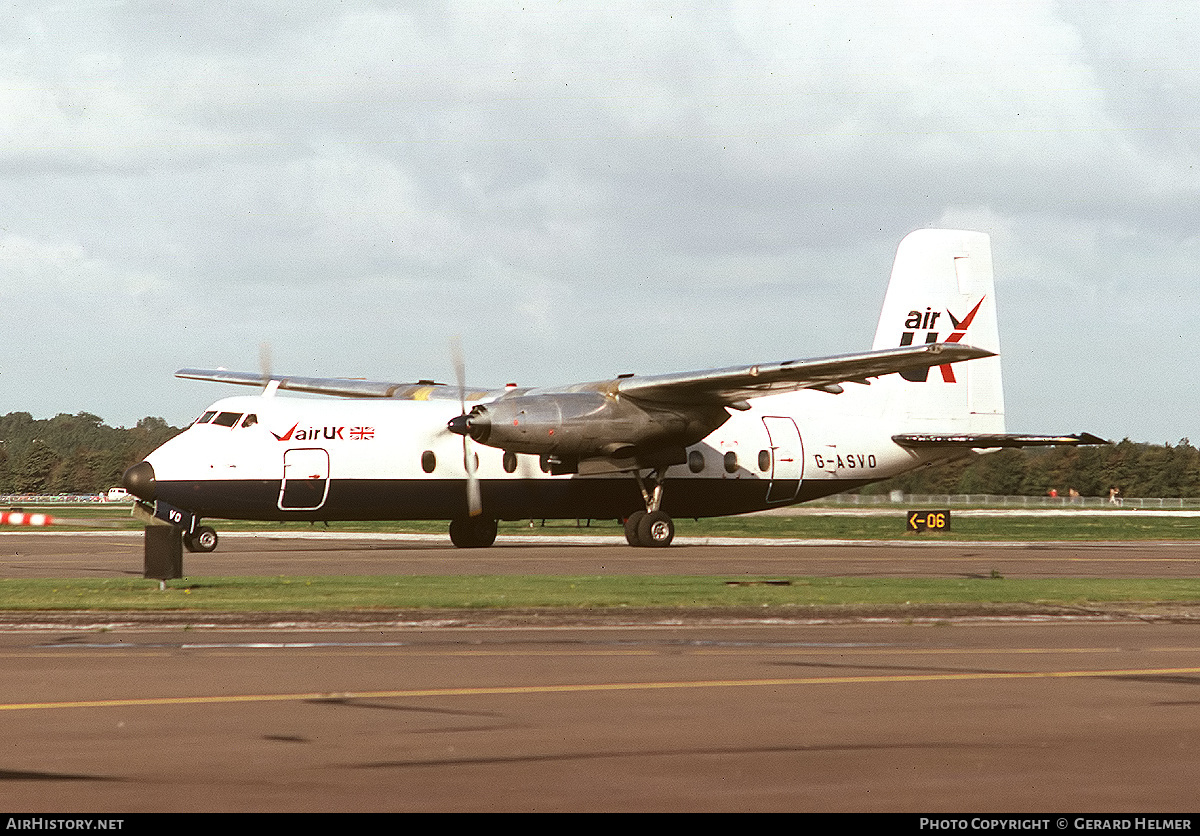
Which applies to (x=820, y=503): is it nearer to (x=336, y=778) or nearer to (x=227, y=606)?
(x=227, y=606)

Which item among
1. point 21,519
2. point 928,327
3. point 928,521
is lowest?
point 928,521

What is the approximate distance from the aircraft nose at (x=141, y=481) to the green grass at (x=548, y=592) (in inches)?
326

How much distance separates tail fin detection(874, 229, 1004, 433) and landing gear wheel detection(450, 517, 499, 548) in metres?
11.8

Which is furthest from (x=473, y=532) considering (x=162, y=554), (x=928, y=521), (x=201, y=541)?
(x=928, y=521)

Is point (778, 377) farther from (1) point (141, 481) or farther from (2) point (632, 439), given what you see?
(1) point (141, 481)

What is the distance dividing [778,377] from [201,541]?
13702mm

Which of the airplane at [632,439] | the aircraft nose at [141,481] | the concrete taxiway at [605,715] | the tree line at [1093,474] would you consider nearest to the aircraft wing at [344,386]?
the airplane at [632,439]

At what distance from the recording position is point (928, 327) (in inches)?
1540

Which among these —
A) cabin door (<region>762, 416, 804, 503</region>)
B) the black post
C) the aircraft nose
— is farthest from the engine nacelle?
the black post

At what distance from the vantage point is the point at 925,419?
39.5 m

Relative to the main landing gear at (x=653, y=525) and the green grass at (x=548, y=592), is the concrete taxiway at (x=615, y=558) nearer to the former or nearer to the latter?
the main landing gear at (x=653, y=525)

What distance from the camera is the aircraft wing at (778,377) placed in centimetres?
3031

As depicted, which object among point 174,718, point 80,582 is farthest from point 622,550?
point 174,718

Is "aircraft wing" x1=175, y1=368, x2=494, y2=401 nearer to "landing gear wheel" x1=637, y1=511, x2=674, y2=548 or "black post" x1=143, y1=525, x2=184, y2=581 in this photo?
"landing gear wheel" x1=637, y1=511, x2=674, y2=548
